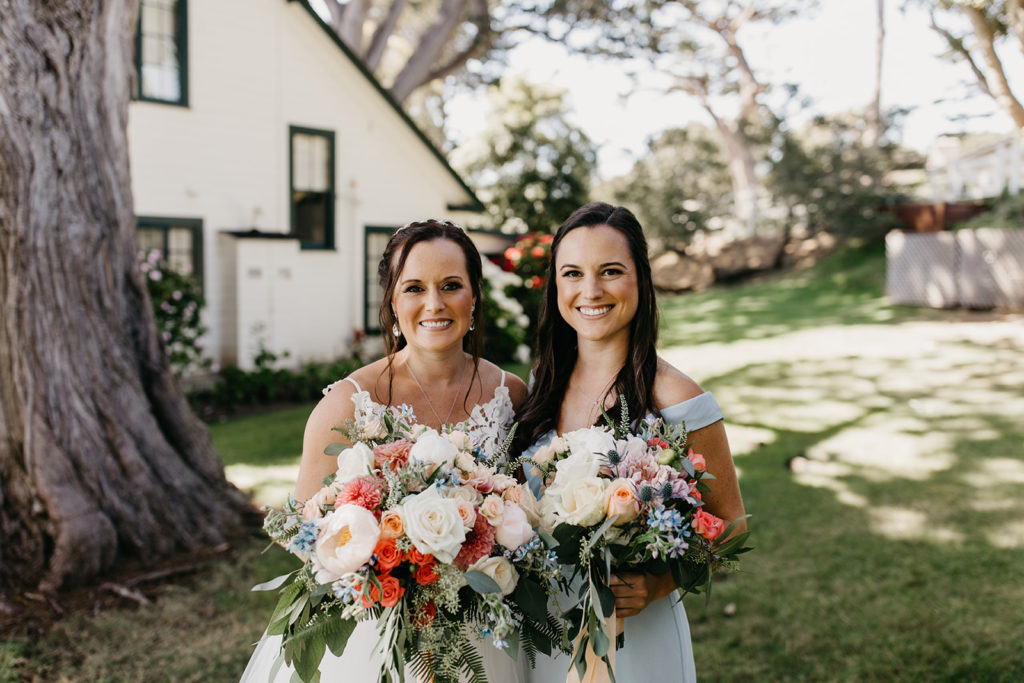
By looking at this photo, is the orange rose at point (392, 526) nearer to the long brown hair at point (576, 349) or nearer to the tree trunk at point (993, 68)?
the long brown hair at point (576, 349)

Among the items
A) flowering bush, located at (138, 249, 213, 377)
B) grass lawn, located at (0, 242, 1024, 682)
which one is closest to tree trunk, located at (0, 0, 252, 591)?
grass lawn, located at (0, 242, 1024, 682)

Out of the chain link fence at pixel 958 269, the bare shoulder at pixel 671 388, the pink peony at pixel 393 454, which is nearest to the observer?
the pink peony at pixel 393 454

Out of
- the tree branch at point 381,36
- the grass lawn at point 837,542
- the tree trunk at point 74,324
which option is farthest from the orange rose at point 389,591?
the tree branch at point 381,36

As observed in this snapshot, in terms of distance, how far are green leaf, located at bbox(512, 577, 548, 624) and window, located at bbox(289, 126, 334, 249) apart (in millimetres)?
11837

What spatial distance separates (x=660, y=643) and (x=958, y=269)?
47.3 feet

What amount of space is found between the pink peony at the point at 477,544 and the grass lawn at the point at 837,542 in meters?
2.91

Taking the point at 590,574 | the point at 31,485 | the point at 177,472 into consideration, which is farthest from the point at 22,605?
the point at 590,574

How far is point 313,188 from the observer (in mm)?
13516

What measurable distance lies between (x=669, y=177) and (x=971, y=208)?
348 inches

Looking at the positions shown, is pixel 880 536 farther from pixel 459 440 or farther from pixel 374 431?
pixel 374 431

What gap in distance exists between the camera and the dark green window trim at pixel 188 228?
37.6 ft

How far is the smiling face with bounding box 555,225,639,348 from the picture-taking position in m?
2.79

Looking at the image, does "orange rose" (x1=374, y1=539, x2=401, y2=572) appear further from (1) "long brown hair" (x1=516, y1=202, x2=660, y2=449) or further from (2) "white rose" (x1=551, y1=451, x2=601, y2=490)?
(1) "long brown hair" (x1=516, y1=202, x2=660, y2=449)

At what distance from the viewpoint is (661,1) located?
15883 millimetres
